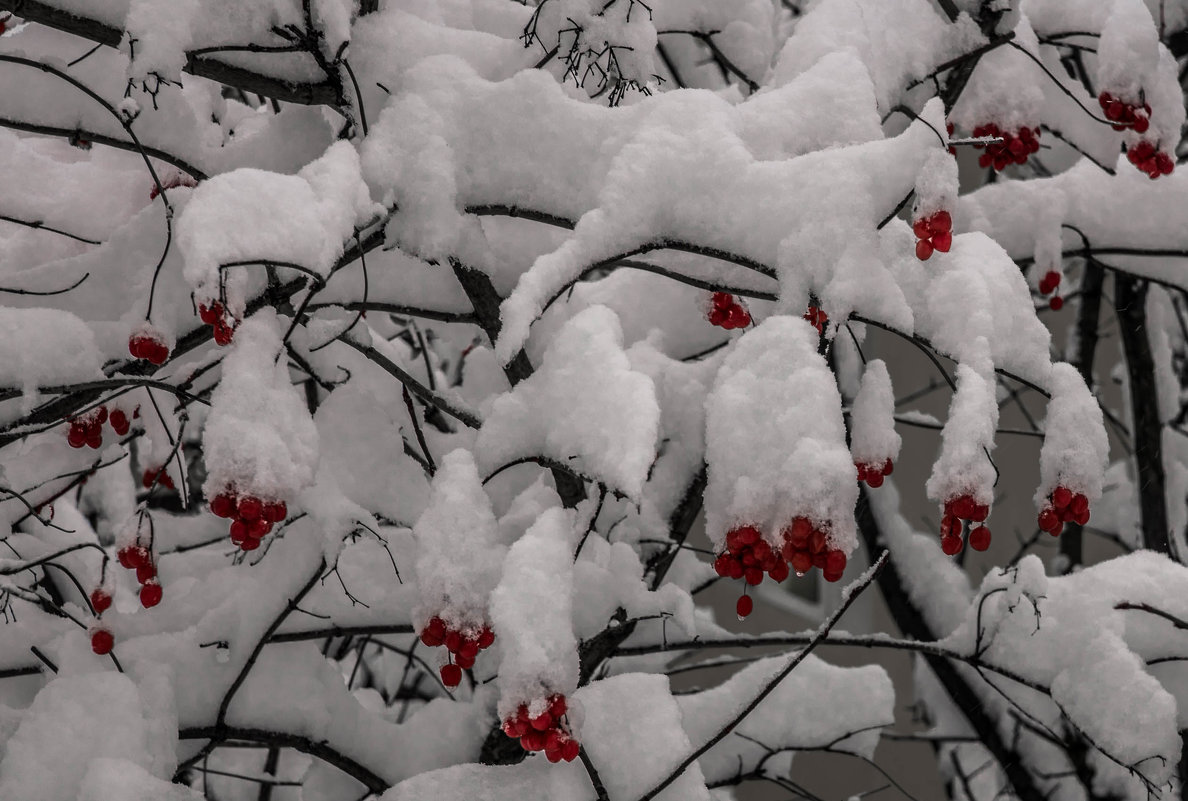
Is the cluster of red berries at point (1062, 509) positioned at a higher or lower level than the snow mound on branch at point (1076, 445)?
lower

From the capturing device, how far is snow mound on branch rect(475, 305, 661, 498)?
1193mm

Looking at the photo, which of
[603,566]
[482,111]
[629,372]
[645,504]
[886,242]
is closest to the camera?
[629,372]

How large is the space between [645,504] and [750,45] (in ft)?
4.01

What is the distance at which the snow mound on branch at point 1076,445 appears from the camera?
1.47m

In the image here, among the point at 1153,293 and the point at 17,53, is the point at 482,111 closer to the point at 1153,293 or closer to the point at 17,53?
the point at 17,53

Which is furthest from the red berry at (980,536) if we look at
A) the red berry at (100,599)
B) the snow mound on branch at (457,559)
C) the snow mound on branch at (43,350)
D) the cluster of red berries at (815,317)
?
the red berry at (100,599)

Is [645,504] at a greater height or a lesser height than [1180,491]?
greater

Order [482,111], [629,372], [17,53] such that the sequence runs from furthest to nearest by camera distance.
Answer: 1. [17,53]
2. [482,111]
3. [629,372]

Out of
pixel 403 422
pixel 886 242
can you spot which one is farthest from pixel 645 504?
pixel 886 242

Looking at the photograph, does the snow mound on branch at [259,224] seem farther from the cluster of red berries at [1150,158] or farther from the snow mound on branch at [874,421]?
the cluster of red berries at [1150,158]

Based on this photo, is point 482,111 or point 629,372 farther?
point 482,111

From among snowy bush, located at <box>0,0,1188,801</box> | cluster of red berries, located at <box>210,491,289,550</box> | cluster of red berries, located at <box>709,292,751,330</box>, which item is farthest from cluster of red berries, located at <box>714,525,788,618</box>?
cluster of red berries, located at <box>709,292,751,330</box>

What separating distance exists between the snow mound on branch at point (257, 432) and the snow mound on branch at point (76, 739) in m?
0.76

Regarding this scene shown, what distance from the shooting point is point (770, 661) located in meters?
2.69
